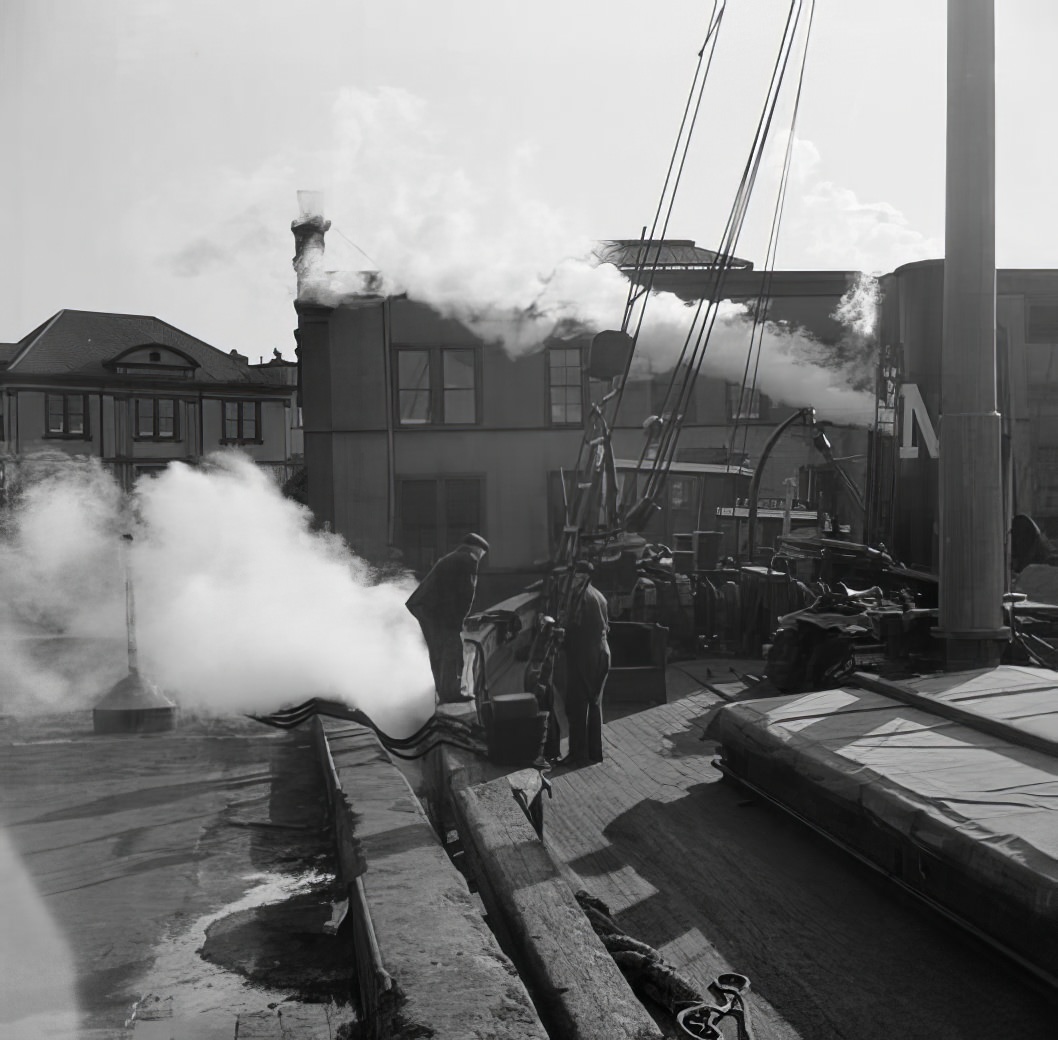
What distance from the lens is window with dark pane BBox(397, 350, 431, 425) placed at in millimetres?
26797

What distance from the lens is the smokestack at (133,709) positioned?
36.4 ft

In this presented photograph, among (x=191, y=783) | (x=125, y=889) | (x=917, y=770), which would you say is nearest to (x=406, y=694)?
(x=191, y=783)

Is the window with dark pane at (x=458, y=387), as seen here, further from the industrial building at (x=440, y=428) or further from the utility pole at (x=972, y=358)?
the utility pole at (x=972, y=358)

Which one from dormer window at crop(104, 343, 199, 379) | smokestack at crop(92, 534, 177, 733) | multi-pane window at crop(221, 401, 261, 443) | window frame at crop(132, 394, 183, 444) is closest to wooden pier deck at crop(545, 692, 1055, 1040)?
smokestack at crop(92, 534, 177, 733)

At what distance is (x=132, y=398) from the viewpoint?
47906mm

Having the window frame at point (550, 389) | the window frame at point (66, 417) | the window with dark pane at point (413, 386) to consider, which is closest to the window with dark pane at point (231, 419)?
the window frame at point (66, 417)

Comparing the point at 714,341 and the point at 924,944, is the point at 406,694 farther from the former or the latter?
the point at 714,341

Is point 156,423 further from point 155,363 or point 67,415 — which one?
point 67,415

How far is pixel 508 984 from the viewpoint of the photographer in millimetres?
4109

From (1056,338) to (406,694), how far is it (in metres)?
21.4

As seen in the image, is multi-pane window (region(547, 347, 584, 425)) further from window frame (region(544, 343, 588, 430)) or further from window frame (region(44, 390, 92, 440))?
window frame (region(44, 390, 92, 440))

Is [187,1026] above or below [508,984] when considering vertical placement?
below

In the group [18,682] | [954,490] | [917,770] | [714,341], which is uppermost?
[714,341]

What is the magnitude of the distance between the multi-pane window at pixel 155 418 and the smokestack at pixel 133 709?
38.3 m
